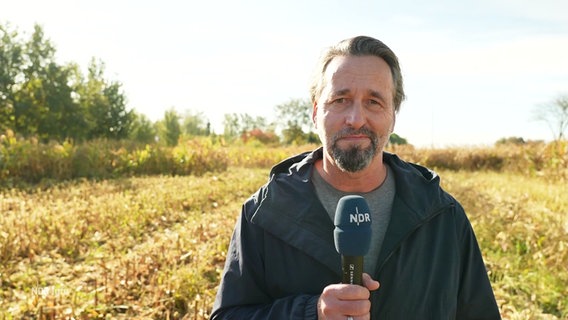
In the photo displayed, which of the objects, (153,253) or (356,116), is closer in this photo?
(356,116)

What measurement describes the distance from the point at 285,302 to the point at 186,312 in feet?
9.83

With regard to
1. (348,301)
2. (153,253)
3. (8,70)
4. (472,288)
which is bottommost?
(153,253)

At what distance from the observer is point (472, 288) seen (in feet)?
7.52

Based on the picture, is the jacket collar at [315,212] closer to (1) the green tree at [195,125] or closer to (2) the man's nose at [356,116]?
(2) the man's nose at [356,116]

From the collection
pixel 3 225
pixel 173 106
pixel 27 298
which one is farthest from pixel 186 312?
pixel 173 106

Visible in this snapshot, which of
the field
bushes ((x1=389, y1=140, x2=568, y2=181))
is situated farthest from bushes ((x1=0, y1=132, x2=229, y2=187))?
bushes ((x1=389, y1=140, x2=568, y2=181))

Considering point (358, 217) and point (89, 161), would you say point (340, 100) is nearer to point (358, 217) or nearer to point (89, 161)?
point (358, 217)

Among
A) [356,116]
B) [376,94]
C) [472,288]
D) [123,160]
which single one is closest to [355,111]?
[356,116]

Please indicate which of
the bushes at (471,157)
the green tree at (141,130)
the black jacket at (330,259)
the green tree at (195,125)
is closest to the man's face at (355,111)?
the black jacket at (330,259)

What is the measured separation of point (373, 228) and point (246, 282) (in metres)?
0.60

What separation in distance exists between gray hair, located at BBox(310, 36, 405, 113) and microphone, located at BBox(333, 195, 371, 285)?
0.90 meters

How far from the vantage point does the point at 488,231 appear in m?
7.25

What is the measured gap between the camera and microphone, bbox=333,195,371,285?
1544 mm

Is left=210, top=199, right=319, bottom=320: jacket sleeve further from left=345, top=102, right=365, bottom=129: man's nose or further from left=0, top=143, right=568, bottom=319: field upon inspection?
left=0, top=143, right=568, bottom=319: field
